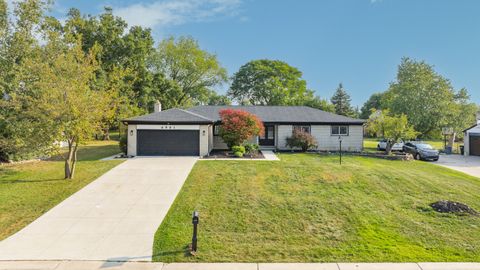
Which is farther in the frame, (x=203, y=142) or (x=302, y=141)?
(x=302, y=141)

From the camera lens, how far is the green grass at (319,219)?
6.49m

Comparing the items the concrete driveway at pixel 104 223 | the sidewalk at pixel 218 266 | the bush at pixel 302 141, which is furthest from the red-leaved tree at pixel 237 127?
the sidewalk at pixel 218 266

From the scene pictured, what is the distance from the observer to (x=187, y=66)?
130 ft

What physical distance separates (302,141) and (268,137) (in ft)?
10.4

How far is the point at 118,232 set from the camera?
7531 millimetres

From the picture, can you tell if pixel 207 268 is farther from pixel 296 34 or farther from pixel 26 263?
pixel 296 34

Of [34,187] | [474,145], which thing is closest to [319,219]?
[34,187]

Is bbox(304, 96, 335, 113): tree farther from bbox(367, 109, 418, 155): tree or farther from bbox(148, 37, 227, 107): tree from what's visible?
bbox(367, 109, 418, 155): tree

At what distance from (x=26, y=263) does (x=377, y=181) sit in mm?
12193

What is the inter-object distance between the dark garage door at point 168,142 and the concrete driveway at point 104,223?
497cm

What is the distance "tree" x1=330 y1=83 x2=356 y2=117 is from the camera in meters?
56.3

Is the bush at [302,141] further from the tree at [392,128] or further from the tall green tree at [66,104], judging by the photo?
the tall green tree at [66,104]

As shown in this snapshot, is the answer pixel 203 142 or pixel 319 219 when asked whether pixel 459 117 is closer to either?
pixel 203 142

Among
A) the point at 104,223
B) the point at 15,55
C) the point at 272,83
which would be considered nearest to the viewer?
the point at 104,223
